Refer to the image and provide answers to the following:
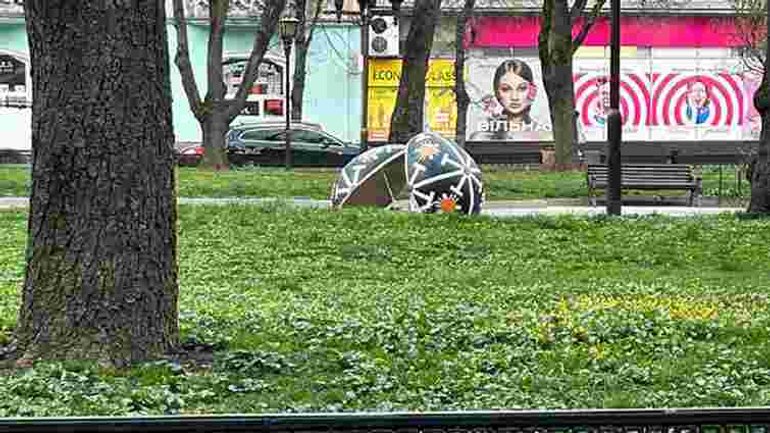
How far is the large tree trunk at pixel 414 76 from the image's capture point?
24.3 m

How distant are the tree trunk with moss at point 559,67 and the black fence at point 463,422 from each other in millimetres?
29575

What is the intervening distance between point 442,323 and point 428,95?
124 feet

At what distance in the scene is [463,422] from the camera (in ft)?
9.72

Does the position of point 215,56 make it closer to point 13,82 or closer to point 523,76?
point 13,82

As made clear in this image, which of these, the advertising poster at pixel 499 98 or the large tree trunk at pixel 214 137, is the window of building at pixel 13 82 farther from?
the advertising poster at pixel 499 98

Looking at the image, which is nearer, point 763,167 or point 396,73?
point 763,167

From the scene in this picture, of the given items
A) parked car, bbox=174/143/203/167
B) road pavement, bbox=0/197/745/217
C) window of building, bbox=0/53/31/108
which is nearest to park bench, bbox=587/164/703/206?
road pavement, bbox=0/197/745/217

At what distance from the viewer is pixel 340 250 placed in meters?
14.2

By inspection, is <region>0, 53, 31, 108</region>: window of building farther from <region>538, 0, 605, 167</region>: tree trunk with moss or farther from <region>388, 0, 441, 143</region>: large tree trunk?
<region>388, 0, 441, 143</region>: large tree trunk

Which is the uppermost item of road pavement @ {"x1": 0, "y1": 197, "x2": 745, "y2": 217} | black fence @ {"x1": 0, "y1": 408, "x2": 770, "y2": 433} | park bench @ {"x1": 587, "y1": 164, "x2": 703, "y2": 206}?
black fence @ {"x1": 0, "y1": 408, "x2": 770, "y2": 433}

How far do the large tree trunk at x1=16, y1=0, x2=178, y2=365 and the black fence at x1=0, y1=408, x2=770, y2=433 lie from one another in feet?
11.3

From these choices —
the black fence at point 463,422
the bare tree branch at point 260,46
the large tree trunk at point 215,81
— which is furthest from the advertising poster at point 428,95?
the black fence at point 463,422

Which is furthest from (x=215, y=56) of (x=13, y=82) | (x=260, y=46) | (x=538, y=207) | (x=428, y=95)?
(x=428, y=95)

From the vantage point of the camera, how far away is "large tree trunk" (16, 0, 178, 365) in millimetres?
6301
